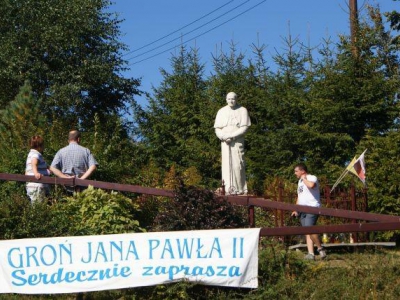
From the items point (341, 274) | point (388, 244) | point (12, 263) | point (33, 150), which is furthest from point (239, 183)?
point (12, 263)

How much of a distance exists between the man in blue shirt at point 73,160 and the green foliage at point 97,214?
1.09m

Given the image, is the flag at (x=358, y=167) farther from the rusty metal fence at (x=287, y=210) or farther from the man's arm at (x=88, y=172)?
the man's arm at (x=88, y=172)

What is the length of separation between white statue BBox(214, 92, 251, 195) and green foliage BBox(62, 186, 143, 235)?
170 inches

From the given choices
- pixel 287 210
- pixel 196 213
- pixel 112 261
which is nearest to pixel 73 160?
pixel 196 213

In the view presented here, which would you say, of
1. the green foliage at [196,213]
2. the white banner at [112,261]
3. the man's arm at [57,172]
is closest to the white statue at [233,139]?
the man's arm at [57,172]

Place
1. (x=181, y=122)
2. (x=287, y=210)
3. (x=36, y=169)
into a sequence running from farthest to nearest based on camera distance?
(x=181, y=122) < (x=36, y=169) < (x=287, y=210)

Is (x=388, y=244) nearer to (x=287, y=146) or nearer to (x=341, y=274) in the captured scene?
(x=341, y=274)

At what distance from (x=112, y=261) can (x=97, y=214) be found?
5.66 feet

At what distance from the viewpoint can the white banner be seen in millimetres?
8609

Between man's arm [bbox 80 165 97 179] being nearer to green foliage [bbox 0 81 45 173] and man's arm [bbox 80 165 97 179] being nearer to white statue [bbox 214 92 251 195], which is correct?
green foliage [bbox 0 81 45 173]

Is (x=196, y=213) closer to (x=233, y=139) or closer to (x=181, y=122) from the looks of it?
(x=233, y=139)

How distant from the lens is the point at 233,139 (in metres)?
14.8

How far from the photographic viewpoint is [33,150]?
1174 centimetres

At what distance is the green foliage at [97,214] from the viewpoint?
1002 centimetres
